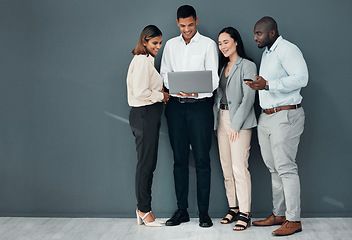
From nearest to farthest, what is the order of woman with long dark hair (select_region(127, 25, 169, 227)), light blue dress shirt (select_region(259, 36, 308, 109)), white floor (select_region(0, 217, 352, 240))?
light blue dress shirt (select_region(259, 36, 308, 109)) → white floor (select_region(0, 217, 352, 240)) → woman with long dark hair (select_region(127, 25, 169, 227))

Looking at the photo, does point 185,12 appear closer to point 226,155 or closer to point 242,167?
point 226,155

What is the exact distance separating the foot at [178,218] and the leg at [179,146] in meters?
0.04

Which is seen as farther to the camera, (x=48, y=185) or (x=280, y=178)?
(x=48, y=185)

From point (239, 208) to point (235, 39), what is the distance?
Answer: 130 centimetres

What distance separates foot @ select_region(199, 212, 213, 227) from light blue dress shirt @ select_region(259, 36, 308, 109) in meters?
0.96

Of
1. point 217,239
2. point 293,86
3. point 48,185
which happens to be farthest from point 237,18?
point 48,185

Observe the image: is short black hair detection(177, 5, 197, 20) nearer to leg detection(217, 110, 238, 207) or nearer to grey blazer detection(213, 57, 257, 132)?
grey blazer detection(213, 57, 257, 132)

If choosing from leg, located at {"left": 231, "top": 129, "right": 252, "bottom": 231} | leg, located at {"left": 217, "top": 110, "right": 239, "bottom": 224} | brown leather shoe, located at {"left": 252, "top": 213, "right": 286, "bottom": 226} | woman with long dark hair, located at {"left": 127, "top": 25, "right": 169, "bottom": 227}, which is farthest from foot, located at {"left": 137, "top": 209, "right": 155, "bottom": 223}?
brown leather shoe, located at {"left": 252, "top": 213, "right": 286, "bottom": 226}

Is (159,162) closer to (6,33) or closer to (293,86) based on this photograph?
(293,86)

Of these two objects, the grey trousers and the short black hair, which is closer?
the grey trousers

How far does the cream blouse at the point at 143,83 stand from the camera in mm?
3137

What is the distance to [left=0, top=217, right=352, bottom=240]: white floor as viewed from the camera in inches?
120

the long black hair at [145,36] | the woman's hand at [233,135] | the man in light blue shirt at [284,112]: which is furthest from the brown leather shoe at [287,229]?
the long black hair at [145,36]

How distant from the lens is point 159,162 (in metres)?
3.54
